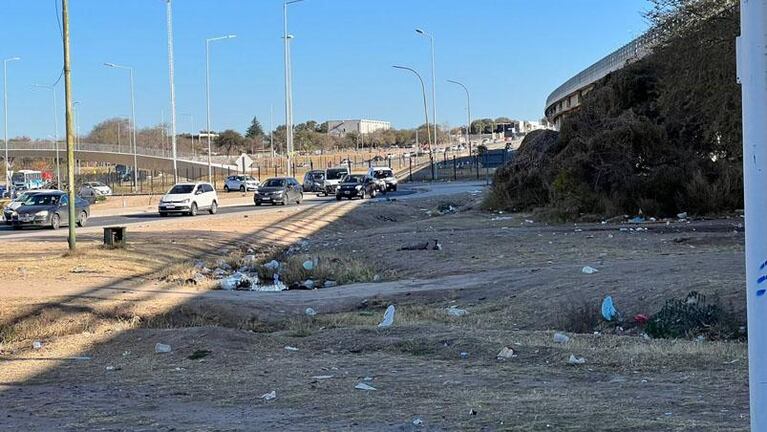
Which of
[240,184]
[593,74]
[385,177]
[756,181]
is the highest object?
[593,74]

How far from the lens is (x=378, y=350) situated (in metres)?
10.1

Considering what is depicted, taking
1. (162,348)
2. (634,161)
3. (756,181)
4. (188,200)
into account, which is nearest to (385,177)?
(188,200)

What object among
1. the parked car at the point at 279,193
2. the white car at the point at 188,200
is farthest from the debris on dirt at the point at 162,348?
the parked car at the point at 279,193

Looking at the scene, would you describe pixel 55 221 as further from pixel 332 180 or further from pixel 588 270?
pixel 332 180

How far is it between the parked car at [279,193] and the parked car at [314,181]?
14387 mm

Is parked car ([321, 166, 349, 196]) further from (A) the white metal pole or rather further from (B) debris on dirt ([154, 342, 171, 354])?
(A) the white metal pole

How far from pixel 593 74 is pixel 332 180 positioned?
2329 cm

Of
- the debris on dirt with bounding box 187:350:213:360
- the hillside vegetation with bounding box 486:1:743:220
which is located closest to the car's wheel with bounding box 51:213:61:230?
the hillside vegetation with bounding box 486:1:743:220

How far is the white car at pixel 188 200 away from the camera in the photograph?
44250 mm

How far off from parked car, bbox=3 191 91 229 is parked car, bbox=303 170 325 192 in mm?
32982

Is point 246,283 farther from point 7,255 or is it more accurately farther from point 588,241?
point 588,241

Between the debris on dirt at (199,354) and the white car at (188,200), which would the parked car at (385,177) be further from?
the debris on dirt at (199,354)

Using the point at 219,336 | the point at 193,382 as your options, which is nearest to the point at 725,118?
the point at 219,336

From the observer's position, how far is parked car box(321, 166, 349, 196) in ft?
221
